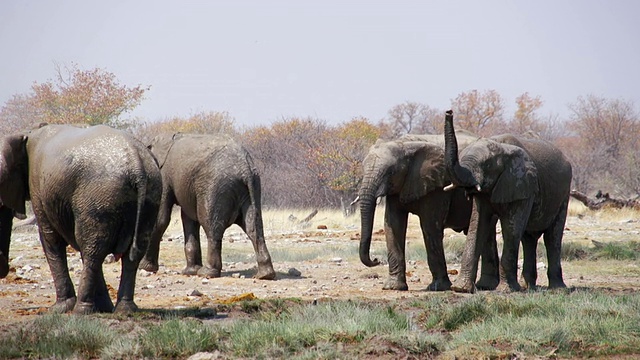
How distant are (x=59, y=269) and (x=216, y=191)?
5148 mm

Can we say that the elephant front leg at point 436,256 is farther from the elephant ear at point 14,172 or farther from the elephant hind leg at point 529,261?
the elephant ear at point 14,172

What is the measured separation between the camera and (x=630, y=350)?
9.42 m

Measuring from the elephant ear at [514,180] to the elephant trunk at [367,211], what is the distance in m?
1.62

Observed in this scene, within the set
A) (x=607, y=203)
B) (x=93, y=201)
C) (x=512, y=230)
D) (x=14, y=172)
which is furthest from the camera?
(x=607, y=203)

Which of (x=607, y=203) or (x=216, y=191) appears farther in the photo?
(x=607, y=203)

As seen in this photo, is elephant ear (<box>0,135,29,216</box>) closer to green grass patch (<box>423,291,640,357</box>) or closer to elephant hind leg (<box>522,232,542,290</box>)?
green grass patch (<box>423,291,640,357</box>)

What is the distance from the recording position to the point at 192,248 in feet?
55.7

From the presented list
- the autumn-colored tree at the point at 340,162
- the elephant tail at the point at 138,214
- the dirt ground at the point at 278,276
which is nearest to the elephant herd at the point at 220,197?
the elephant tail at the point at 138,214

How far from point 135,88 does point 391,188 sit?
35577 mm

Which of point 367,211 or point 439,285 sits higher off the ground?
point 367,211

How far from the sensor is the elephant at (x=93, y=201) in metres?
10.2

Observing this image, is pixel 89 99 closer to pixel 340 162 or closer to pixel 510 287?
pixel 340 162

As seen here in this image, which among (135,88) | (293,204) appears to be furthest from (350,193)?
(135,88)

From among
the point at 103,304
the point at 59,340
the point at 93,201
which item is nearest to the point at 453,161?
the point at 103,304
